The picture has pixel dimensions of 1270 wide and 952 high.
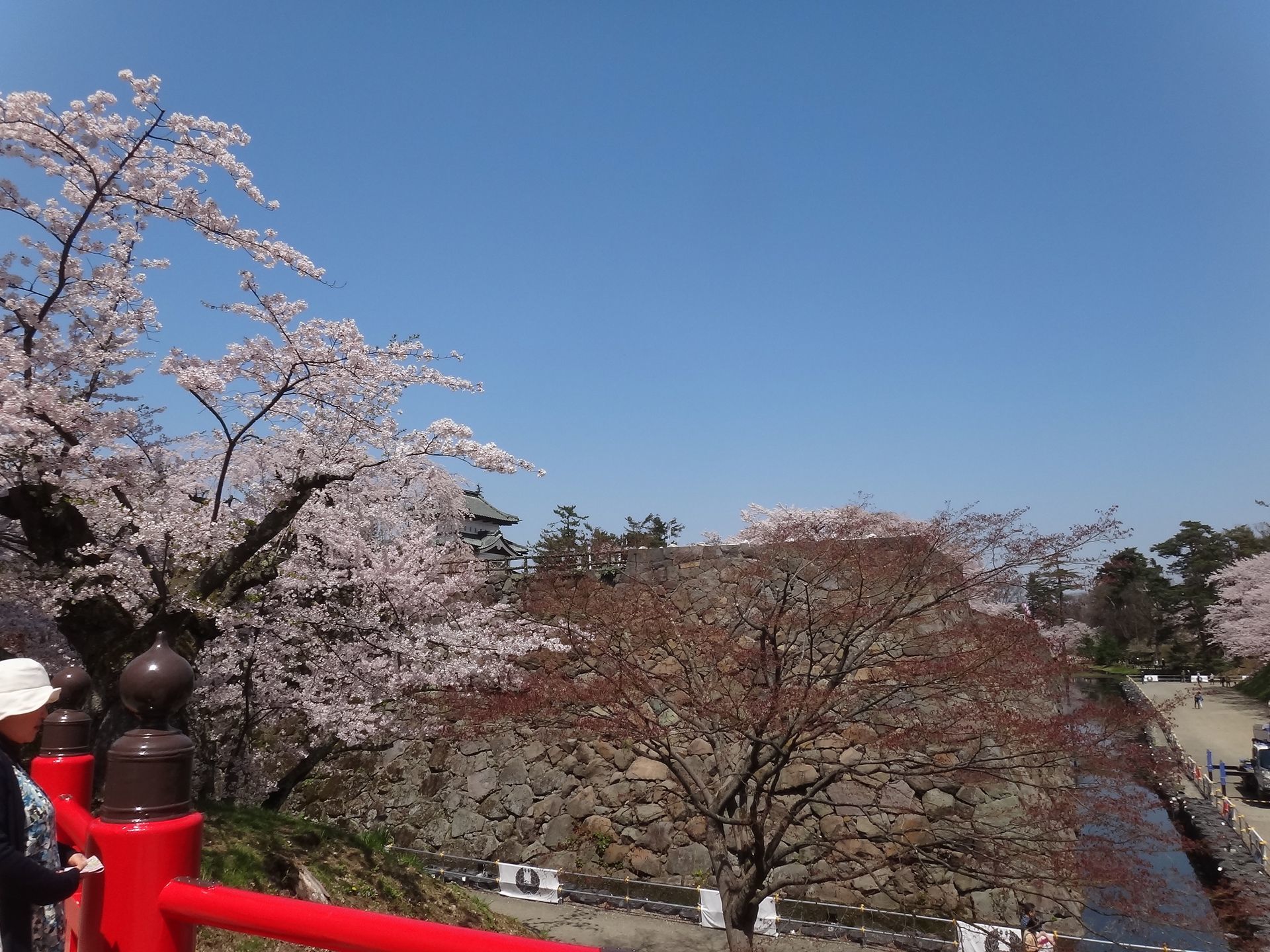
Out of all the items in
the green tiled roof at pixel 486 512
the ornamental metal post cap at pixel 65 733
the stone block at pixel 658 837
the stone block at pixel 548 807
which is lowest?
the stone block at pixel 658 837

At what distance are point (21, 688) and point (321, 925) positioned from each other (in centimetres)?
136

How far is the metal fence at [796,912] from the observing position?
10023 mm

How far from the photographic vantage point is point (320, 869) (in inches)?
271

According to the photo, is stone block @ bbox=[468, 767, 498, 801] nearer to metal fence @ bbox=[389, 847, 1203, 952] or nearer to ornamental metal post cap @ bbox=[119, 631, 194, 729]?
metal fence @ bbox=[389, 847, 1203, 952]

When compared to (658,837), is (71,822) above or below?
above

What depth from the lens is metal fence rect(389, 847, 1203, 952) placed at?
10.0 meters

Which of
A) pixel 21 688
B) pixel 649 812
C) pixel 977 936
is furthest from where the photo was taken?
pixel 649 812

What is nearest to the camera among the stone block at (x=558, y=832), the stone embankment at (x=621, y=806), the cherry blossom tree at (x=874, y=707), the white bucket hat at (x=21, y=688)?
the white bucket hat at (x=21, y=688)

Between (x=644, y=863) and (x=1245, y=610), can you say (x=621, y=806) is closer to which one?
(x=644, y=863)

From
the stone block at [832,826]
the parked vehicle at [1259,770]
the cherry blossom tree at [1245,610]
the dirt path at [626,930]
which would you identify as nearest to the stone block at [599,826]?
the dirt path at [626,930]

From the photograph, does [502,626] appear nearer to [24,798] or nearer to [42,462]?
[42,462]

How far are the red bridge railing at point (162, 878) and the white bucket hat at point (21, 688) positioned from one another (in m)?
0.55

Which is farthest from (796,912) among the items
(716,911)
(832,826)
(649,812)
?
(649,812)

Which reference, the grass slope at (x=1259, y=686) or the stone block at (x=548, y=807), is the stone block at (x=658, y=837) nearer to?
the stone block at (x=548, y=807)
